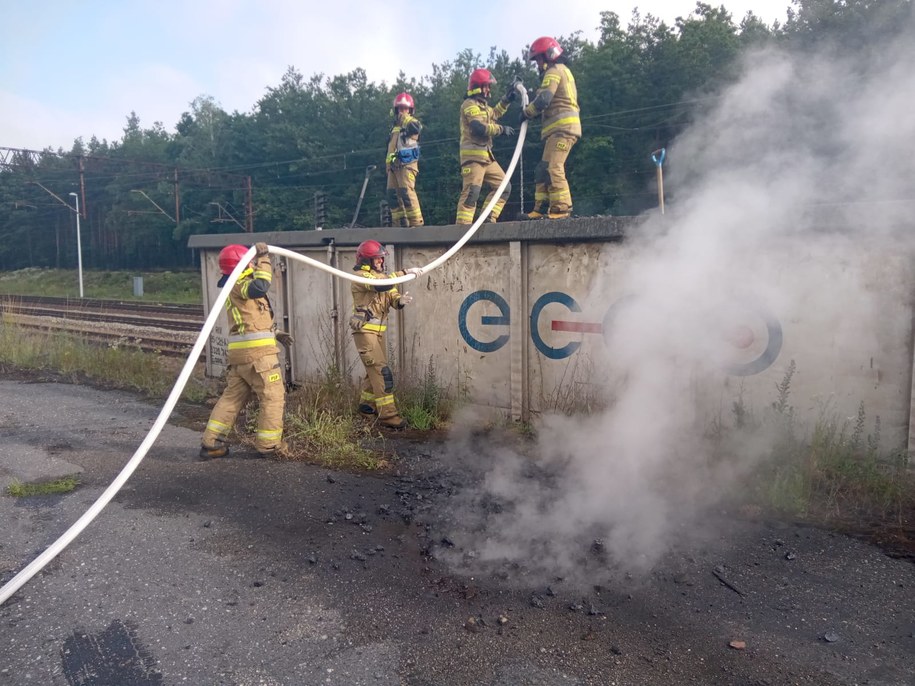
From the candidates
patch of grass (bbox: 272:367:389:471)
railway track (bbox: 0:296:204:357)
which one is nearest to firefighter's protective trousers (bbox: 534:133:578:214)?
patch of grass (bbox: 272:367:389:471)

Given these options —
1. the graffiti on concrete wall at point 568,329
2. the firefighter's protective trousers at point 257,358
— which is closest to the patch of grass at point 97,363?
the firefighter's protective trousers at point 257,358

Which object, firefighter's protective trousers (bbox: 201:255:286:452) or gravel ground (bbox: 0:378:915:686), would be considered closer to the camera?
gravel ground (bbox: 0:378:915:686)

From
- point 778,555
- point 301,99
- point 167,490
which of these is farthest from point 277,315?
point 301,99

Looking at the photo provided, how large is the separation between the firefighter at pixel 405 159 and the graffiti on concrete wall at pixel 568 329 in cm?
244

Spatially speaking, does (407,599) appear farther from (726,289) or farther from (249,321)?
(726,289)

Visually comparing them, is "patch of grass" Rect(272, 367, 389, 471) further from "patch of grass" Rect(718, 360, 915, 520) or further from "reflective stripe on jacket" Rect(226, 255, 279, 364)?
"patch of grass" Rect(718, 360, 915, 520)

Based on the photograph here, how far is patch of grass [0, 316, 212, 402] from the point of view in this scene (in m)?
9.38

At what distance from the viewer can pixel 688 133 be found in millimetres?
6973

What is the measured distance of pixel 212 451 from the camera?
20.7ft

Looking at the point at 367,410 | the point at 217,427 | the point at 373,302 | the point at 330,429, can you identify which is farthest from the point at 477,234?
the point at 217,427

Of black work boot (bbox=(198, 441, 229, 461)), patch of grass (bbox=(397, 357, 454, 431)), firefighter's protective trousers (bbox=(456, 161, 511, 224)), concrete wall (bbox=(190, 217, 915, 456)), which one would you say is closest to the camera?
concrete wall (bbox=(190, 217, 915, 456))

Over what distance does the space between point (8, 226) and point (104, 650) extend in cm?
6585

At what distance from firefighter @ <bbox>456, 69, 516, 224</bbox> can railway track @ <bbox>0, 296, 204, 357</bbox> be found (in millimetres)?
5795

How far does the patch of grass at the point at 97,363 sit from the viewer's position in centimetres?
938
